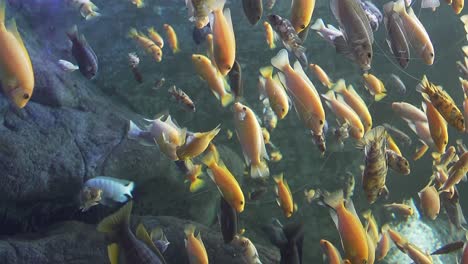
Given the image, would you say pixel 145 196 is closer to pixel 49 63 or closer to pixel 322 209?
pixel 49 63

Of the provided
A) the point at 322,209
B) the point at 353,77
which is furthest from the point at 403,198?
the point at 353,77

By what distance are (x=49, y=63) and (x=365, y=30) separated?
19.2 ft

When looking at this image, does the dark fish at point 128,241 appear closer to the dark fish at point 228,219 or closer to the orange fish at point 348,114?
the dark fish at point 228,219

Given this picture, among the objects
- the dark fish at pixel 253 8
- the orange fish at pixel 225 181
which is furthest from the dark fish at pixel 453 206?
the dark fish at pixel 253 8

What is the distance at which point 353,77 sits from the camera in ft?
31.7

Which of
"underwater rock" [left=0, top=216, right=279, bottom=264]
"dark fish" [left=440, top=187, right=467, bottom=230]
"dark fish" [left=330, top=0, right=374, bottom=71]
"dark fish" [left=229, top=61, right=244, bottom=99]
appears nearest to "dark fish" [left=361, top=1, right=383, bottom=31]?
"dark fish" [left=229, top=61, right=244, bottom=99]

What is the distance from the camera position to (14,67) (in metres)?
2.33

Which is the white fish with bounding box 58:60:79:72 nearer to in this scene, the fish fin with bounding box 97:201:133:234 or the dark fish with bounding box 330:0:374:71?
the fish fin with bounding box 97:201:133:234

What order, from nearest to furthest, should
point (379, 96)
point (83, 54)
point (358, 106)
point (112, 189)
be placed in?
point (112, 189) < point (358, 106) < point (83, 54) < point (379, 96)

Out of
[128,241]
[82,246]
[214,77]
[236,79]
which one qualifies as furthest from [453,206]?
[82,246]

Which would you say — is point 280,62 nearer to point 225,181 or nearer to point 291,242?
point 225,181

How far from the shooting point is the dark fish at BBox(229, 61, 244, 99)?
3.65m

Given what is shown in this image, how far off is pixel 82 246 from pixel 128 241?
9.08ft

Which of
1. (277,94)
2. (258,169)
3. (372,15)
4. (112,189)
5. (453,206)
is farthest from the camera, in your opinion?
(453,206)
